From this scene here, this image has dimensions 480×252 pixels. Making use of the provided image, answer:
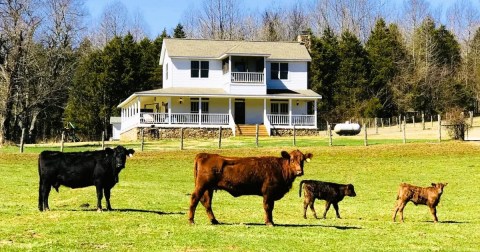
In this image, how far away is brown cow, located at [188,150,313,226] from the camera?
1370 cm

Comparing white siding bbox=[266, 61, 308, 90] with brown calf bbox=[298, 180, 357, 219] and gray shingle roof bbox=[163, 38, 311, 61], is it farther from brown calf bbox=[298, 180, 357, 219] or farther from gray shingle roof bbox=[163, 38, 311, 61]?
brown calf bbox=[298, 180, 357, 219]

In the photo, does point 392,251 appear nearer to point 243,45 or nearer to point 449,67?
point 243,45

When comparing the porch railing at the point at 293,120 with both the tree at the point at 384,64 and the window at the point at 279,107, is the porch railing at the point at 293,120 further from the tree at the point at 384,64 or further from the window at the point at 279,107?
the tree at the point at 384,64

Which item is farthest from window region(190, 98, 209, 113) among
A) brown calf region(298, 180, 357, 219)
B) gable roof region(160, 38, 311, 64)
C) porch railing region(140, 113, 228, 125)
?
brown calf region(298, 180, 357, 219)

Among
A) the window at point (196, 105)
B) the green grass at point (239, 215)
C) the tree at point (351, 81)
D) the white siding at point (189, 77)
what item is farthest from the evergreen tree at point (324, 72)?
the green grass at point (239, 215)

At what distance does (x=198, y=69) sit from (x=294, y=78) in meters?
8.67

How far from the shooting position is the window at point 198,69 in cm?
6046

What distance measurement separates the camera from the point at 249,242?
12.2 m

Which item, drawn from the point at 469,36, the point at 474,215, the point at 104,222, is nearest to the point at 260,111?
the point at 474,215

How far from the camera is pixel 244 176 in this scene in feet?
45.4

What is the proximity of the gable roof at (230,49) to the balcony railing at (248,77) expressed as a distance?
64.6 inches

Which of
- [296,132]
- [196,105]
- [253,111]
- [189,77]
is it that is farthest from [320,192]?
[189,77]

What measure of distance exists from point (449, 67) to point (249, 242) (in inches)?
3445

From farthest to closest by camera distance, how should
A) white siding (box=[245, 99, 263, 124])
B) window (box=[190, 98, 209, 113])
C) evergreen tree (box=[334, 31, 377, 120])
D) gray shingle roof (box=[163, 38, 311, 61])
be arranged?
1. evergreen tree (box=[334, 31, 377, 120])
2. gray shingle roof (box=[163, 38, 311, 61])
3. white siding (box=[245, 99, 263, 124])
4. window (box=[190, 98, 209, 113])
